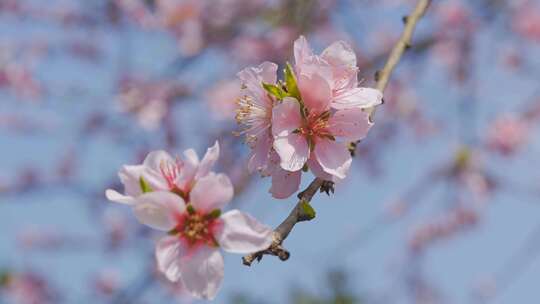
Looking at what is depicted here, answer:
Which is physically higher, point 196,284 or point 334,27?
point 334,27

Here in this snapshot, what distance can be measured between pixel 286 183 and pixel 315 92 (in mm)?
172

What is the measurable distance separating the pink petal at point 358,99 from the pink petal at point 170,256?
361 millimetres

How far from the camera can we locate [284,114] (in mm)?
1115

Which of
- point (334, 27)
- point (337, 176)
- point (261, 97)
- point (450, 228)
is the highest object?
point (334, 27)

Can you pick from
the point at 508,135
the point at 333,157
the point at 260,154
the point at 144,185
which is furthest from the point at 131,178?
the point at 508,135

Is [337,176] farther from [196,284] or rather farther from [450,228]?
[450,228]

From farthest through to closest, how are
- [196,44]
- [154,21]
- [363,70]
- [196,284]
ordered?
1. [154,21]
2. [196,44]
3. [363,70]
4. [196,284]

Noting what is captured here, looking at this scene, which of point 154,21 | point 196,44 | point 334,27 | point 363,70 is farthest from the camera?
point 334,27

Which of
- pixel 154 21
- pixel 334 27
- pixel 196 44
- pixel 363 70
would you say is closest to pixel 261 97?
pixel 363 70

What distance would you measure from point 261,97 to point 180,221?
28cm

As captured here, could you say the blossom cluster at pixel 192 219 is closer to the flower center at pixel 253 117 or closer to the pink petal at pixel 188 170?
the pink petal at pixel 188 170

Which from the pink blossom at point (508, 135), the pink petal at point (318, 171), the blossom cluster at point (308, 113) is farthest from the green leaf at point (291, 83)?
the pink blossom at point (508, 135)

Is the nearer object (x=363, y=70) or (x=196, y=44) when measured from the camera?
(x=363, y=70)

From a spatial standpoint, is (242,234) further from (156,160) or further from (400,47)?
(400,47)
